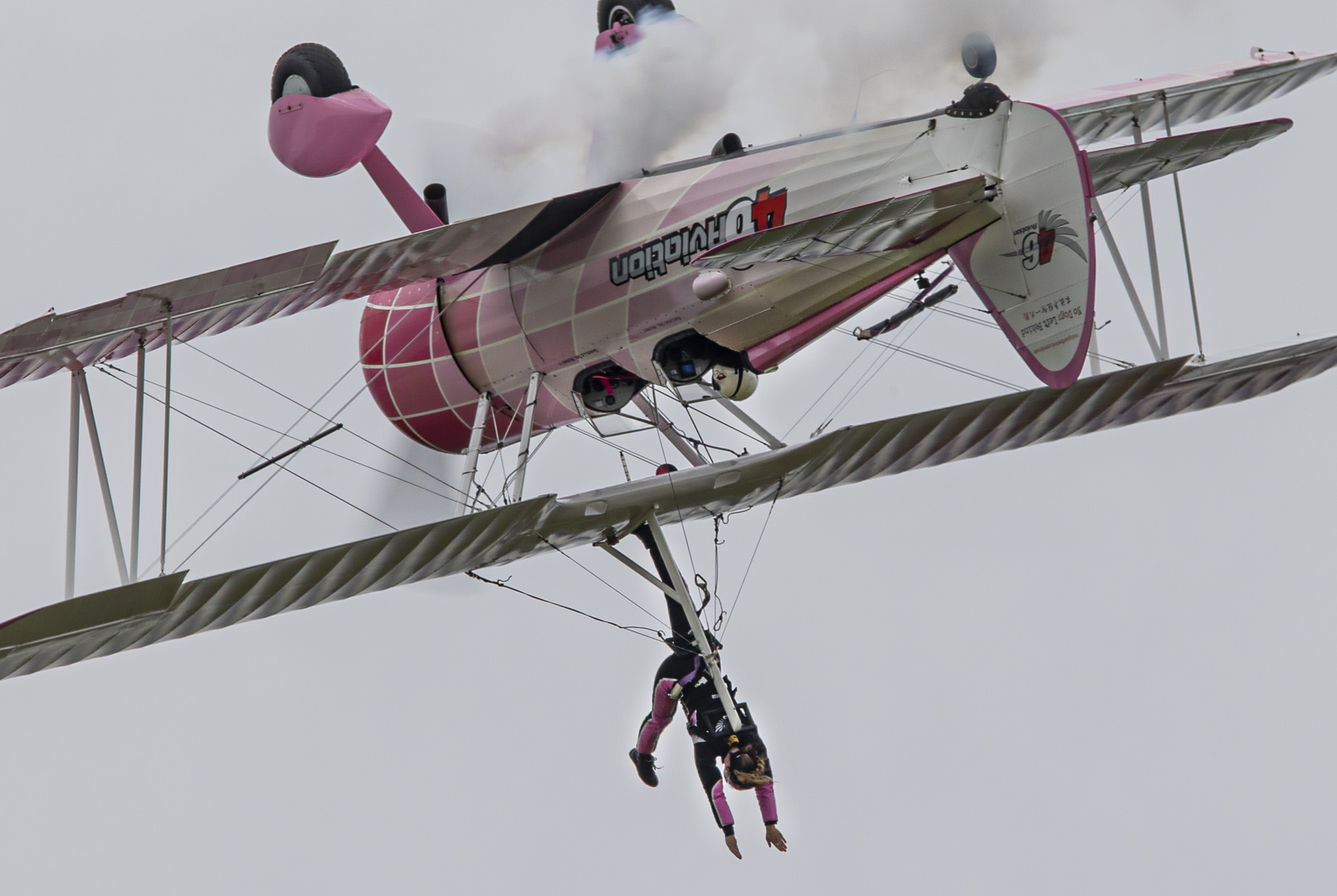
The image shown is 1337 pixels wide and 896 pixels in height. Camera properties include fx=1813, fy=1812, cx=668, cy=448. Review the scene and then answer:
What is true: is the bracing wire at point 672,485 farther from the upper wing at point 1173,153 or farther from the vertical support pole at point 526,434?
the upper wing at point 1173,153

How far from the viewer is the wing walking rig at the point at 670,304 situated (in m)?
11.0

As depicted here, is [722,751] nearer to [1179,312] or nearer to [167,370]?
[167,370]

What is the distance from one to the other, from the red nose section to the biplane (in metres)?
0.02

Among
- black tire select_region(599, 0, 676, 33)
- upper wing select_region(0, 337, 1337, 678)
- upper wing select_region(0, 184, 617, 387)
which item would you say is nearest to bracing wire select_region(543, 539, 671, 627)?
upper wing select_region(0, 337, 1337, 678)

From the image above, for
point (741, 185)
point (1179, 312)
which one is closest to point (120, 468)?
point (1179, 312)

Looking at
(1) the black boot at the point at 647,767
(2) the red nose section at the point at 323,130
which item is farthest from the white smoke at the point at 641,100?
(1) the black boot at the point at 647,767

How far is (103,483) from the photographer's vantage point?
1290 cm

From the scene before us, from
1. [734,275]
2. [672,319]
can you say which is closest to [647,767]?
[672,319]

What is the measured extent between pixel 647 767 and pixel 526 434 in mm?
2652

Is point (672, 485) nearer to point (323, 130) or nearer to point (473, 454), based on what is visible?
point (473, 454)

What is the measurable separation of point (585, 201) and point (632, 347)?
1100 millimetres

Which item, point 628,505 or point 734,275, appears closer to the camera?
point 734,275

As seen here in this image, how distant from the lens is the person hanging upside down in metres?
12.5

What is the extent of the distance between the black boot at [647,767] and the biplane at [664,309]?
3.94 ft
